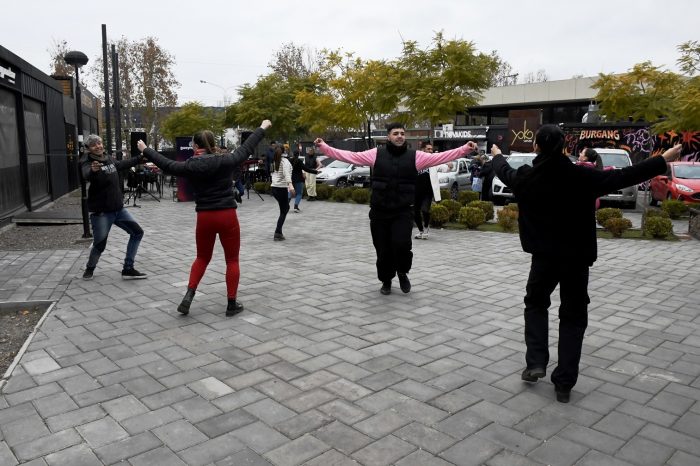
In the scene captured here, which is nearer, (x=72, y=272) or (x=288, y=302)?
(x=288, y=302)

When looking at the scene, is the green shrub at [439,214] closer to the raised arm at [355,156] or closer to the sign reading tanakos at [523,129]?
the raised arm at [355,156]

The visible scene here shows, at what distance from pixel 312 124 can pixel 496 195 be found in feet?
45.0

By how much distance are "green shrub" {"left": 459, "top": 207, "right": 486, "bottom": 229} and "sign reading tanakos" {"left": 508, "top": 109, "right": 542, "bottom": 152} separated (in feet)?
38.5

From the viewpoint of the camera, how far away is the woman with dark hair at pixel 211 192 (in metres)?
5.50

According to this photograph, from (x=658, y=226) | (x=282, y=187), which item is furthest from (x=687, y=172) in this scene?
(x=282, y=187)

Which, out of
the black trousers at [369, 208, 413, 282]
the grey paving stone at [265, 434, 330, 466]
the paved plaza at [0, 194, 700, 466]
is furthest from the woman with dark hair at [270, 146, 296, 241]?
the grey paving stone at [265, 434, 330, 466]

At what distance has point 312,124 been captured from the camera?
2942cm

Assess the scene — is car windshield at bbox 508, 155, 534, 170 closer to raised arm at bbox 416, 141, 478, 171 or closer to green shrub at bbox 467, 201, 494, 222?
green shrub at bbox 467, 201, 494, 222

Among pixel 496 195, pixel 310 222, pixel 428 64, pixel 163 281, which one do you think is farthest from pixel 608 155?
pixel 163 281

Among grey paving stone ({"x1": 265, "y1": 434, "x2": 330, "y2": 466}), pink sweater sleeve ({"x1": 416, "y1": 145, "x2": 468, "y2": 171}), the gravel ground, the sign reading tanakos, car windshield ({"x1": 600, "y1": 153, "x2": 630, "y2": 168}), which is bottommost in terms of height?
grey paving stone ({"x1": 265, "y1": 434, "x2": 330, "y2": 466})

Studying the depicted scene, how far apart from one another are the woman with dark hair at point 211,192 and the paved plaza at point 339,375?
0.47m

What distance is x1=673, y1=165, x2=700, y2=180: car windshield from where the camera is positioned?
16953mm

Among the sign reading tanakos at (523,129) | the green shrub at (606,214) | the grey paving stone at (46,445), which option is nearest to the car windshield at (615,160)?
the sign reading tanakos at (523,129)

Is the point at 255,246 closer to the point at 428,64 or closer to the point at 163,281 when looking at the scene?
the point at 163,281
